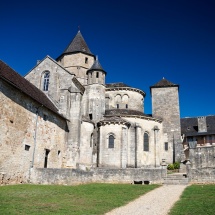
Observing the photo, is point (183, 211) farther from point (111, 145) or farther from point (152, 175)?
point (111, 145)

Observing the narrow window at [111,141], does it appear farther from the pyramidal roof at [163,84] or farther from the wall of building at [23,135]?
the pyramidal roof at [163,84]

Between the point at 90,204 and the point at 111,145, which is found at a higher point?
the point at 111,145

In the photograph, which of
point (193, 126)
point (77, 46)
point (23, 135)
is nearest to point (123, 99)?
point (77, 46)

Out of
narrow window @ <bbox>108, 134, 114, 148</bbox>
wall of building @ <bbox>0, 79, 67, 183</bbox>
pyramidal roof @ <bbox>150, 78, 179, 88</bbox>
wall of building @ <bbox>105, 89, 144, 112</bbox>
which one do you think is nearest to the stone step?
narrow window @ <bbox>108, 134, 114, 148</bbox>

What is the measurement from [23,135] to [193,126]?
3179cm

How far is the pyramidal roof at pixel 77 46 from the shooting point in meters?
39.5

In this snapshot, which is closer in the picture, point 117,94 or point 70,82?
point 70,82

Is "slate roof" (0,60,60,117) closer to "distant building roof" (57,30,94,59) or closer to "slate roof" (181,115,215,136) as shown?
"distant building roof" (57,30,94,59)

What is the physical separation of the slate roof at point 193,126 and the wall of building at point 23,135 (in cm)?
2514

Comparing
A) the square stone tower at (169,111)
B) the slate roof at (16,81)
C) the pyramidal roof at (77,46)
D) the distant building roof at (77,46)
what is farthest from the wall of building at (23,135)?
the square stone tower at (169,111)

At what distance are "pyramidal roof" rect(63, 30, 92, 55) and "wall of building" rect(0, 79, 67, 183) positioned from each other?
16.9 metres

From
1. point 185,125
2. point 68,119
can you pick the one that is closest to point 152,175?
point 68,119

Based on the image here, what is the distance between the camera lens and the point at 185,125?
44.6 metres

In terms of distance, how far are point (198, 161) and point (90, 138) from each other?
12405 mm
